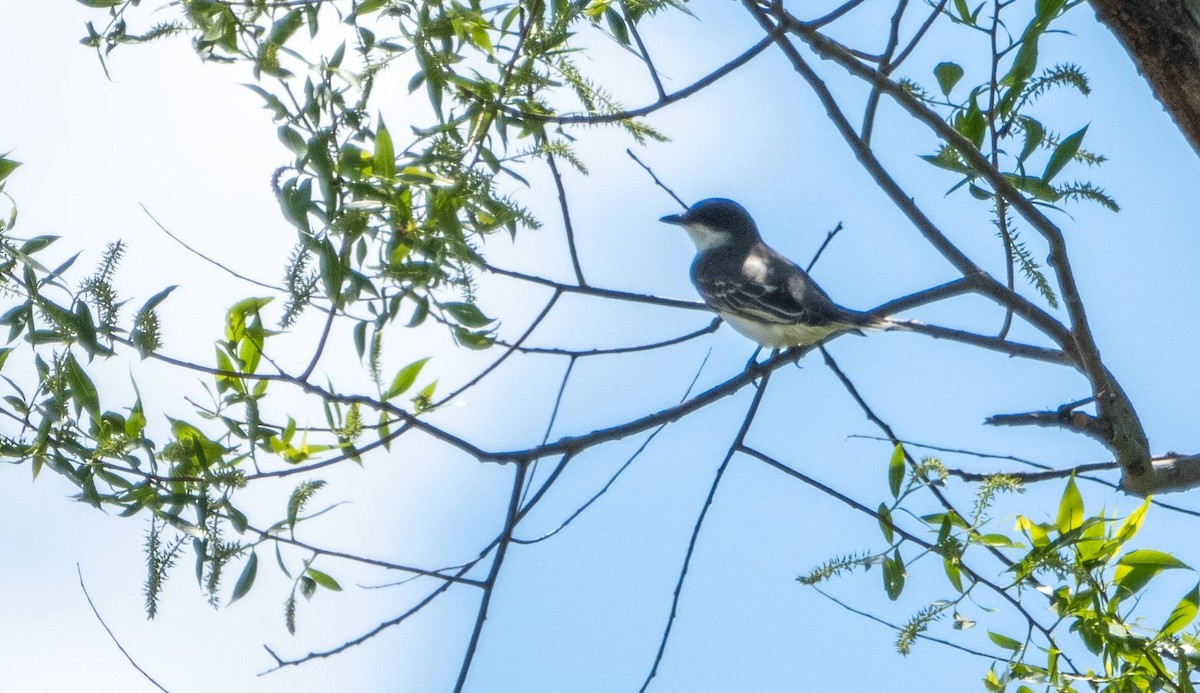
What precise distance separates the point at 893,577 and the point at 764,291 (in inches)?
136

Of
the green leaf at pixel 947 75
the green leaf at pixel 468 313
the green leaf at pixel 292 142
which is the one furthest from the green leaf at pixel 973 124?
the green leaf at pixel 292 142

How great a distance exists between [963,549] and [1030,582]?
180 mm

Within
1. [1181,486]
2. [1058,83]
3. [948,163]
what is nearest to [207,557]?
[948,163]

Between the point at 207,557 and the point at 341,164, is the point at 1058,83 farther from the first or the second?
the point at 207,557

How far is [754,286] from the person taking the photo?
6.59 m

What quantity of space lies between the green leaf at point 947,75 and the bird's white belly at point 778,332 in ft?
8.68

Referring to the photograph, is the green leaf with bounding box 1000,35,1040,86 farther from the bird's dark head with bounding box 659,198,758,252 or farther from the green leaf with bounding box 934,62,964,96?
the bird's dark head with bounding box 659,198,758,252

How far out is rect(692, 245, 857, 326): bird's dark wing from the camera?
595 centimetres

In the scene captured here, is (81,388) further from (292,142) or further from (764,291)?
(764,291)

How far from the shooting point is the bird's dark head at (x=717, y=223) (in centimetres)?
813

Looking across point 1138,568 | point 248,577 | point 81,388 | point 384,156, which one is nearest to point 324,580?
point 248,577

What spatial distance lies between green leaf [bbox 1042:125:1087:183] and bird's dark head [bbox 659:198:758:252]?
489 cm

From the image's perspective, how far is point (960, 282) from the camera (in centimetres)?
368

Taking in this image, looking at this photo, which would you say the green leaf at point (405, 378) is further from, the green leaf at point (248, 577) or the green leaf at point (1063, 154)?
the green leaf at point (1063, 154)
